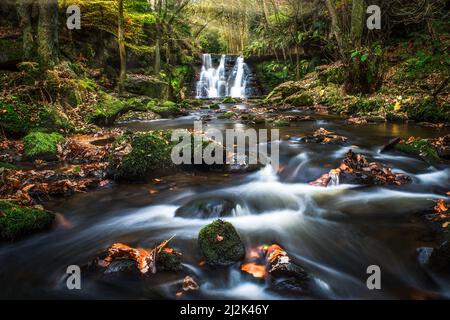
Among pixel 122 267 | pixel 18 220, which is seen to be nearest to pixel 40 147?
pixel 18 220

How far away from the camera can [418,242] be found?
11.1ft

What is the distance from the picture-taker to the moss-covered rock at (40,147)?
624 centimetres

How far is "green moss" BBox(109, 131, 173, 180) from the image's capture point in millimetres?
5281

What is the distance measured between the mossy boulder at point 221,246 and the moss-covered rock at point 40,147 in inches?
176

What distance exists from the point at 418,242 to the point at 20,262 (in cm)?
403

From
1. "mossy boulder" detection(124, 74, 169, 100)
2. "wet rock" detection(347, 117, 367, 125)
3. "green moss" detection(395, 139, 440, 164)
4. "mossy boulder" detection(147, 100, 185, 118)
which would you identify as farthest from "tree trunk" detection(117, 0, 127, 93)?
"green moss" detection(395, 139, 440, 164)

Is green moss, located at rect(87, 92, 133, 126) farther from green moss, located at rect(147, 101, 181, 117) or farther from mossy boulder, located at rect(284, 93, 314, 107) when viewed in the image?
mossy boulder, located at rect(284, 93, 314, 107)

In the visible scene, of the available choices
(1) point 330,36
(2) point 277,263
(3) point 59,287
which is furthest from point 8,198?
(1) point 330,36

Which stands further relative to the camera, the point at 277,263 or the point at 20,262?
the point at 20,262

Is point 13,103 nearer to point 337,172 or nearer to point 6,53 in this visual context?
point 6,53

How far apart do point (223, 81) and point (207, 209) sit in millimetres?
23526

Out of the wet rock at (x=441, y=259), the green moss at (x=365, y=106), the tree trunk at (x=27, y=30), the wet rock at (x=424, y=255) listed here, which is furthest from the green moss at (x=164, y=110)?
the wet rock at (x=441, y=259)

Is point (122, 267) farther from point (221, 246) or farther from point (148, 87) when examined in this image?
point (148, 87)

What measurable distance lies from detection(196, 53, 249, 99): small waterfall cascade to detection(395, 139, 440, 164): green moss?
1983 centimetres
